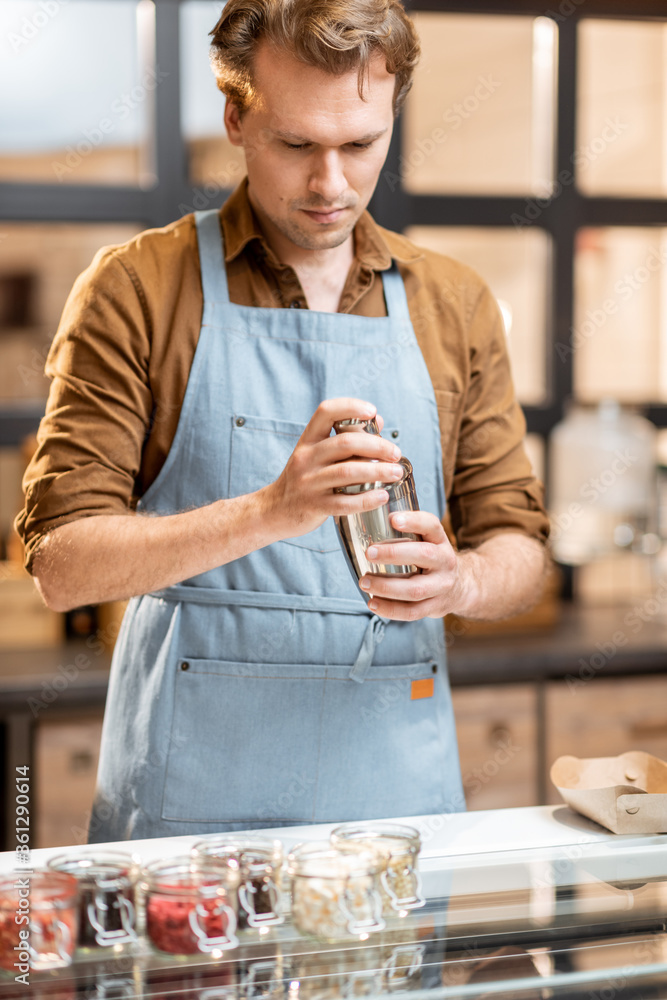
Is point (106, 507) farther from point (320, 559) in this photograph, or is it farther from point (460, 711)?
point (460, 711)

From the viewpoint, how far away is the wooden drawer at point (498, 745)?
2.63m

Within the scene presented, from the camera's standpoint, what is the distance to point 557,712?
2674 mm

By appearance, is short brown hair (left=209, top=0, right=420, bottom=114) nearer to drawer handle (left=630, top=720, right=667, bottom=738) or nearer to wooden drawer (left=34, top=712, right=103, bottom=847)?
wooden drawer (left=34, top=712, right=103, bottom=847)

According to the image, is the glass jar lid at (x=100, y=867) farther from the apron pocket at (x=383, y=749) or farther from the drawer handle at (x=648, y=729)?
the drawer handle at (x=648, y=729)

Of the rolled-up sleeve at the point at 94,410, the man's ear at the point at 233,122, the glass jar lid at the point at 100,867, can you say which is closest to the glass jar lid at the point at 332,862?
the glass jar lid at the point at 100,867

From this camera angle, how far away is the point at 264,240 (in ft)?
4.65

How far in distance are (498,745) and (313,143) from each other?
5.86ft

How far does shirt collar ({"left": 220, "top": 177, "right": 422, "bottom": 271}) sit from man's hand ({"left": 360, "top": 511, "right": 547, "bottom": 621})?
1.37ft

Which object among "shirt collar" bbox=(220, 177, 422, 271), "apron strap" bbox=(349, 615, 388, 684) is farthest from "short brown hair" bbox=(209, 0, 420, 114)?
"apron strap" bbox=(349, 615, 388, 684)

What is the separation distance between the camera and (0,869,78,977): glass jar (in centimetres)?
80

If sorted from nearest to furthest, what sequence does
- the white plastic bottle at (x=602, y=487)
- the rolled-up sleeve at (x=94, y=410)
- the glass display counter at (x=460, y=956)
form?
1. the glass display counter at (x=460, y=956)
2. the rolled-up sleeve at (x=94, y=410)
3. the white plastic bottle at (x=602, y=487)

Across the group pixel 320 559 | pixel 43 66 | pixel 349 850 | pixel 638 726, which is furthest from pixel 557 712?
pixel 43 66

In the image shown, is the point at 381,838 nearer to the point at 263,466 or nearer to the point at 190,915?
the point at 190,915

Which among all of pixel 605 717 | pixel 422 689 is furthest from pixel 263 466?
pixel 605 717
